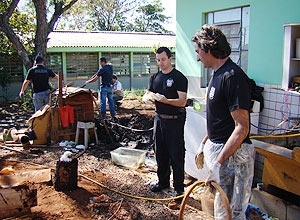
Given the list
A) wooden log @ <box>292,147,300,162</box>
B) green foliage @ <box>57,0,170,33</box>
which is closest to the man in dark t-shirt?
wooden log @ <box>292,147,300,162</box>

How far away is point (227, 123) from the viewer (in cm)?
260

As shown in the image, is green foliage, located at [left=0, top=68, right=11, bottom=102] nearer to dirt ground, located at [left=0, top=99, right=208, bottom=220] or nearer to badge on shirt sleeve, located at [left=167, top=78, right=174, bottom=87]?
dirt ground, located at [left=0, top=99, right=208, bottom=220]

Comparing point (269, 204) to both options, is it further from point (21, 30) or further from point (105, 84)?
point (21, 30)

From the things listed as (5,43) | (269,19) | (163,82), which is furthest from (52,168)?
(5,43)

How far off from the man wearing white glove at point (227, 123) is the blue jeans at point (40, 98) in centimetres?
572

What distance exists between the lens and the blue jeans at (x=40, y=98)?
25.0 ft

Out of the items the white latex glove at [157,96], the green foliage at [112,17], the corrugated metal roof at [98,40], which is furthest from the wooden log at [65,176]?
the green foliage at [112,17]

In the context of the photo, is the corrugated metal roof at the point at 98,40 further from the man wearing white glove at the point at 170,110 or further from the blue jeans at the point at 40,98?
the man wearing white glove at the point at 170,110

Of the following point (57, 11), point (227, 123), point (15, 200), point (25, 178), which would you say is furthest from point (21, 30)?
point (227, 123)

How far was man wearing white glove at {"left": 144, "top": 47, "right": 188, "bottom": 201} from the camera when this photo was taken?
412 centimetres

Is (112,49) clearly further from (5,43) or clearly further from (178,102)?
(178,102)

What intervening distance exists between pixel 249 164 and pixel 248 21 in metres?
3.51

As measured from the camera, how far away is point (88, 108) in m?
7.18

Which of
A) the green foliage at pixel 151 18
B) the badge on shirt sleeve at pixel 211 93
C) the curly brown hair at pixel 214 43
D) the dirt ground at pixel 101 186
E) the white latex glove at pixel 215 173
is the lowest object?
the dirt ground at pixel 101 186
